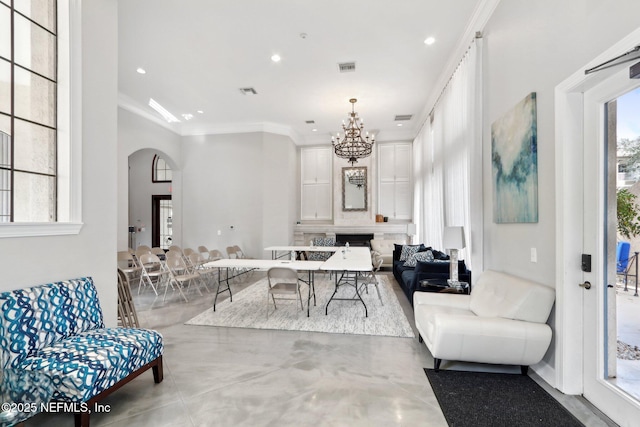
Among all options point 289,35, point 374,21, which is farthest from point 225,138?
point 374,21

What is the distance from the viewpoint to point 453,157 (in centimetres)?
452

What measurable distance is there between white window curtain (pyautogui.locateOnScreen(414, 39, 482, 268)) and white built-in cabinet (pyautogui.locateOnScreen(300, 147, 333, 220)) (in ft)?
8.58

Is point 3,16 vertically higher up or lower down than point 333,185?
higher up

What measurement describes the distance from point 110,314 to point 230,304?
1.99 meters

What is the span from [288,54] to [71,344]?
4284mm

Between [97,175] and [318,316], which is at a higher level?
[97,175]

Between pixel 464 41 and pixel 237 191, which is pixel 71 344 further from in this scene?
pixel 237 191

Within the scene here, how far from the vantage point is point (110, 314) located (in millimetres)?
2713

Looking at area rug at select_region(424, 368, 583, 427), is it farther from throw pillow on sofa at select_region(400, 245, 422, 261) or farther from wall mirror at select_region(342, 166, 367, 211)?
wall mirror at select_region(342, 166, 367, 211)

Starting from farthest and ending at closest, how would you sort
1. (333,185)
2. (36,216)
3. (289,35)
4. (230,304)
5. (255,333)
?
Result: (333,185) < (230,304) < (289,35) < (255,333) < (36,216)

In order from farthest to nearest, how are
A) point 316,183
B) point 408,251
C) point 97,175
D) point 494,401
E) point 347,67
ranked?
point 316,183 → point 408,251 → point 347,67 → point 97,175 → point 494,401

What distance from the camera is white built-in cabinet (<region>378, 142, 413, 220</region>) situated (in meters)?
8.27

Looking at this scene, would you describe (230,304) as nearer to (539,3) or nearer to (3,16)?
(3,16)

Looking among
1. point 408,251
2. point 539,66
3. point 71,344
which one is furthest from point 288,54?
point 408,251
